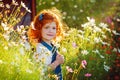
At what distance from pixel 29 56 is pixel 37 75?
54 centimetres

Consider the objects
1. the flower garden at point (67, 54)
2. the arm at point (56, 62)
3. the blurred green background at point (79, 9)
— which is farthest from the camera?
the blurred green background at point (79, 9)

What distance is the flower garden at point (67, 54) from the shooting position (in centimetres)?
→ 477

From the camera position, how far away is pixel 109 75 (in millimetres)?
7070

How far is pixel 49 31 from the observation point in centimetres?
521

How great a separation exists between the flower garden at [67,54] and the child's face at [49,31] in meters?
0.14

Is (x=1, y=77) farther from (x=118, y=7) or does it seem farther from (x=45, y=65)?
(x=118, y=7)

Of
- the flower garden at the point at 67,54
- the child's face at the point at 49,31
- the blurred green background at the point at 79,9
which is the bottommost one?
the blurred green background at the point at 79,9

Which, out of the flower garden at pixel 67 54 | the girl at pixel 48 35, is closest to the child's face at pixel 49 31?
the girl at pixel 48 35

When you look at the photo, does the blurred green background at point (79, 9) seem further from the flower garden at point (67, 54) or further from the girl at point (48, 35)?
the girl at point (48, 35)

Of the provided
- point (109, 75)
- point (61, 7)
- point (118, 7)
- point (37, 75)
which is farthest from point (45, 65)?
point (118, 7)

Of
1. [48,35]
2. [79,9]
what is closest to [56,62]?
[48,35]

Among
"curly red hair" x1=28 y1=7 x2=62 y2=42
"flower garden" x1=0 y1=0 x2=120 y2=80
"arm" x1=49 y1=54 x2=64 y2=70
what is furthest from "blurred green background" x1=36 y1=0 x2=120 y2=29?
"arm" x1=49 y1=54 x2=64 y2=70

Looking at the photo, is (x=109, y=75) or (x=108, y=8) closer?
(x=109, y=75)

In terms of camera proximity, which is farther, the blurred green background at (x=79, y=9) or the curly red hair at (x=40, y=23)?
the blurred green background at (x=79, y=9)
